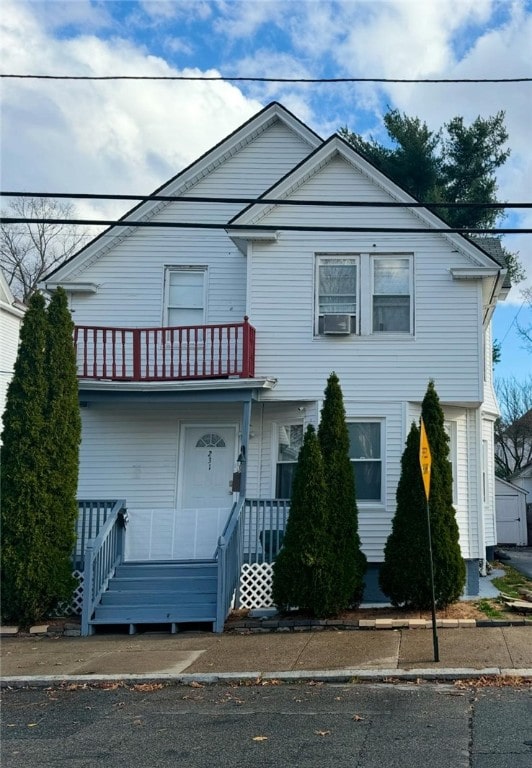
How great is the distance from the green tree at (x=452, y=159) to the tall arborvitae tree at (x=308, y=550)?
19.7 metres

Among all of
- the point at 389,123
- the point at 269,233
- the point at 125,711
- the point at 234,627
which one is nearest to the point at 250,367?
the point at 269,233

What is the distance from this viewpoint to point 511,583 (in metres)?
15.6

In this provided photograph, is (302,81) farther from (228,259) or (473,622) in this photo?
(473,622)

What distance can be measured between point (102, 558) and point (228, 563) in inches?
78.8

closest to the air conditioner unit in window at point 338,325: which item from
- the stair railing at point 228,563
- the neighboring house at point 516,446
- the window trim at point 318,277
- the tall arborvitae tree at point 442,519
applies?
the window trim at point 318,277

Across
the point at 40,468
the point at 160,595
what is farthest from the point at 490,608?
the point at 40,468

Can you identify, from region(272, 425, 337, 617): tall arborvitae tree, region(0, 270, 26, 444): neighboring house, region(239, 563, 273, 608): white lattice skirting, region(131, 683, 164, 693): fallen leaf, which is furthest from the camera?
region(0, 270, 26, 444): neighboring house

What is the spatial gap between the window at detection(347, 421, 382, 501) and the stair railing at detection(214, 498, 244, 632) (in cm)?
229

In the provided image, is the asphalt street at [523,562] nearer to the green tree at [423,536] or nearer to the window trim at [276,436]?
the green tree at [423,536]

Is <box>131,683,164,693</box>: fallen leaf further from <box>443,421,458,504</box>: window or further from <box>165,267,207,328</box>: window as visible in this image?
<box>165,267,207,328</box>: window

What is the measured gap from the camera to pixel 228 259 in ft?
53.8

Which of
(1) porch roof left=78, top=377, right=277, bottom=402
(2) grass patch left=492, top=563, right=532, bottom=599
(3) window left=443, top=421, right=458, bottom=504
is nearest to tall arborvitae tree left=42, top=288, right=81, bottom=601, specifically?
(1) porch roof left=78, top=377, right=277, bottom=402

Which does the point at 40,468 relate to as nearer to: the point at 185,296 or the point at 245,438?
the point at 245,438

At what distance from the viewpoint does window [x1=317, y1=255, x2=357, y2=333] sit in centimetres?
1496
